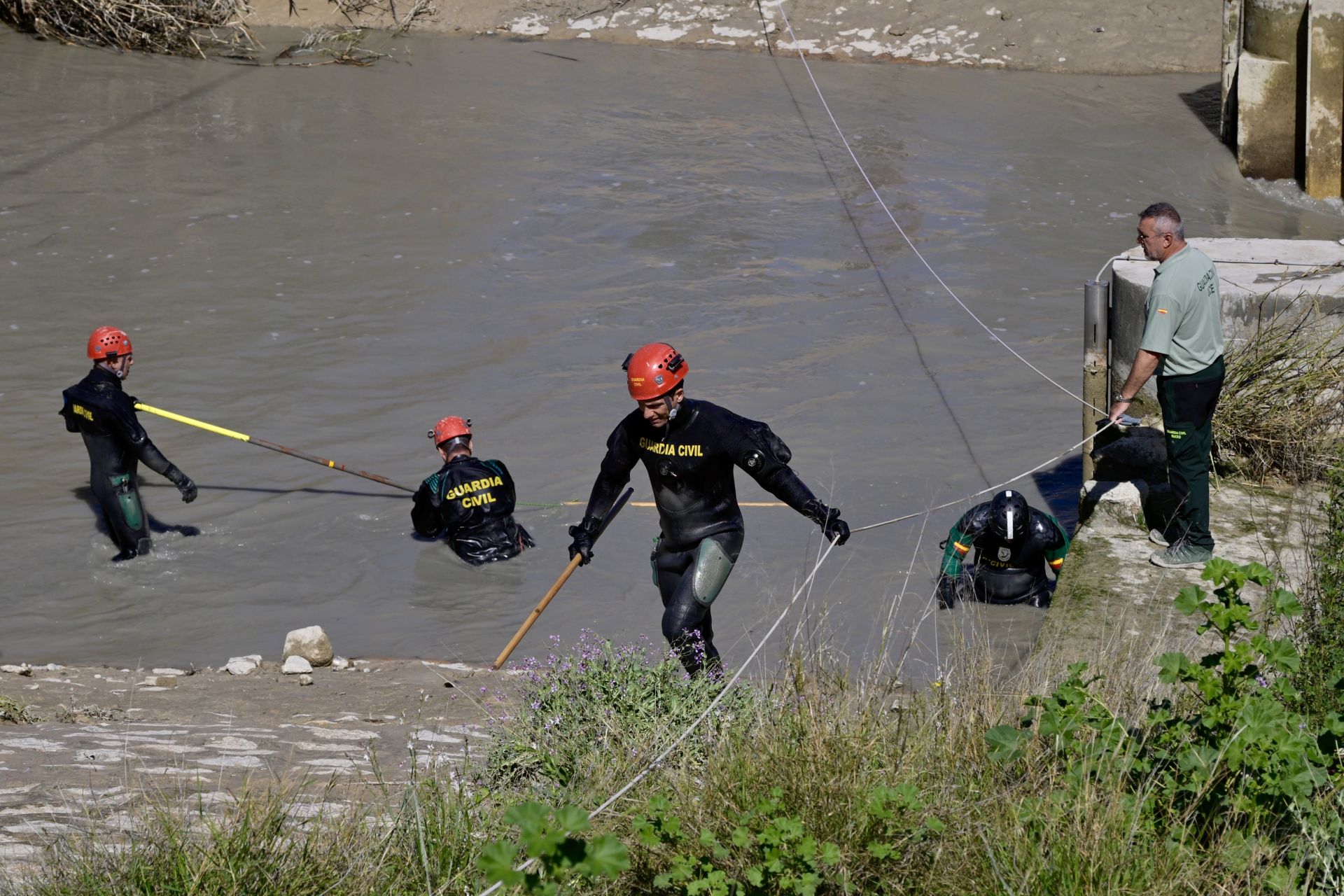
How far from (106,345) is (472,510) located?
285 centimetres

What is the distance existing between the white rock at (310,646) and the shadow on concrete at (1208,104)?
A: 14.7 m

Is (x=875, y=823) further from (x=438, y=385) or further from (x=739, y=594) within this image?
(x=438, y=385)

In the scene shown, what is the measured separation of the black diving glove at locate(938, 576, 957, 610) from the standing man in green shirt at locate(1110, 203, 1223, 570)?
4.24 feet

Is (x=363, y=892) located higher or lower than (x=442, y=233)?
lower

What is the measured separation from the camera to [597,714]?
16.6ft

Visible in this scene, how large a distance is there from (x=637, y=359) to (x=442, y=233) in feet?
33.2

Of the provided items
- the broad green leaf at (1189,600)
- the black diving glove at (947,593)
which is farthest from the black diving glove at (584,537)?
the broad green leaf at (1189,600)

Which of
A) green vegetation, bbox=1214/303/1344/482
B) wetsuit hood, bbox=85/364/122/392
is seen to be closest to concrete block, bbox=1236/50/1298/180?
green vegetation, bbox=1214/303/1344/482

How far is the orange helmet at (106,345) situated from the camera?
9703 mm

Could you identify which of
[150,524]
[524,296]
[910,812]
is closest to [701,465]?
[910,812]

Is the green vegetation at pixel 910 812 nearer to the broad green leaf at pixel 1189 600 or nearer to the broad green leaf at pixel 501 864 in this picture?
the broad green leaf at pixel 1189 600

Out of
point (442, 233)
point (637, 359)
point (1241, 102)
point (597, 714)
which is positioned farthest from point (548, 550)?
point (1241, 102)

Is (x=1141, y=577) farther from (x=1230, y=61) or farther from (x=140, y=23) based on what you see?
(x=140, y=23)

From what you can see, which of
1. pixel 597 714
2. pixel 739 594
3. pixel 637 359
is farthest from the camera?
pixel 739 594
